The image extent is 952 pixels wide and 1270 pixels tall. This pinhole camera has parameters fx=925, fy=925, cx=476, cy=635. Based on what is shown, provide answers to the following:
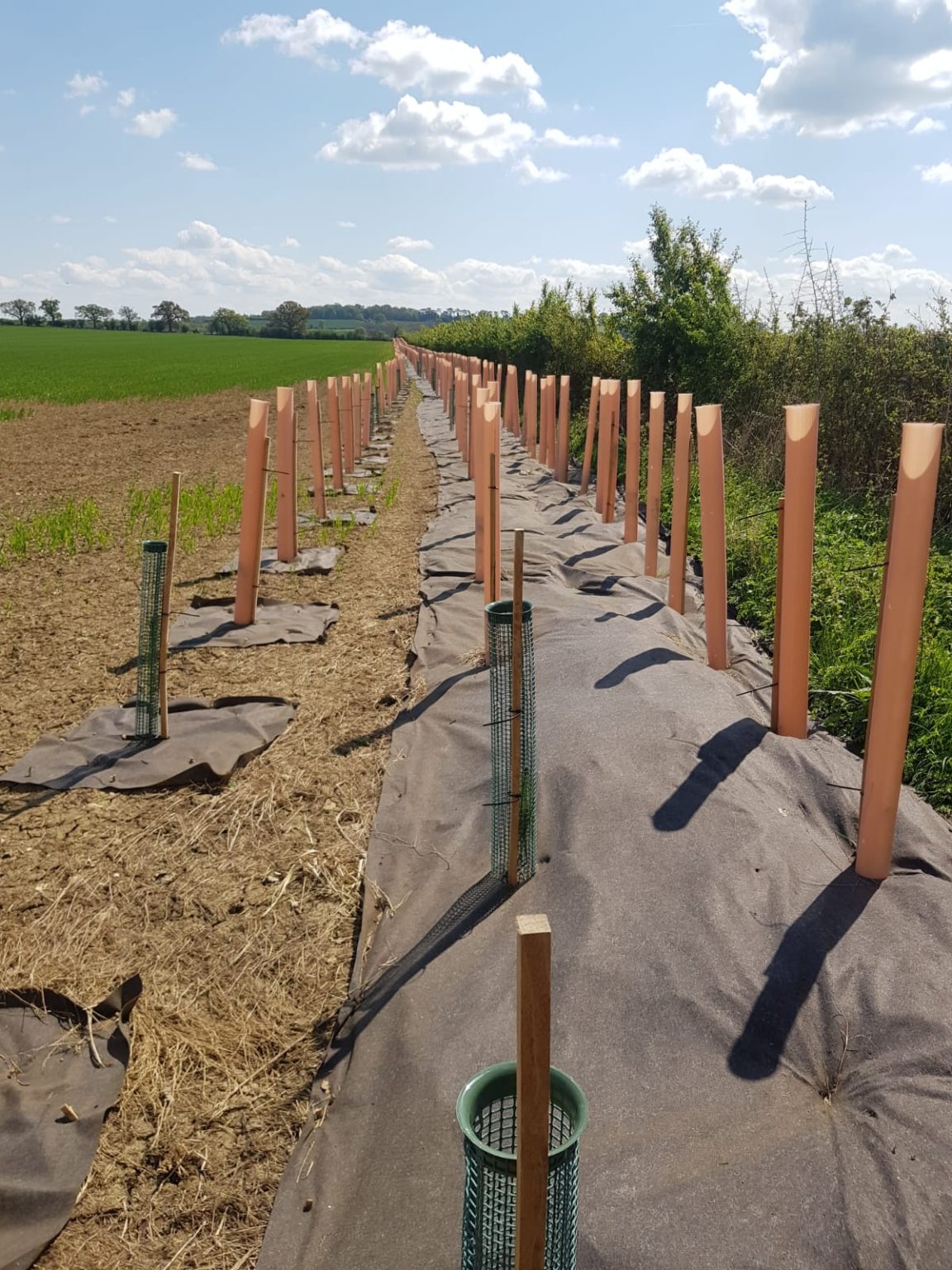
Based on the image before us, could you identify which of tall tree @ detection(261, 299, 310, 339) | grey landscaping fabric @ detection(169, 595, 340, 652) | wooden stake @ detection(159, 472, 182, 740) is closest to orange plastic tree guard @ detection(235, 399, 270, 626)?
grey landscaping fabric @ detection(169, 595, 340, 652)

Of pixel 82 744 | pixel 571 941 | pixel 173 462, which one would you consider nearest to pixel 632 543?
pixel 82 744

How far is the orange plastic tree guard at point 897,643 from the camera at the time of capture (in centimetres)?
283

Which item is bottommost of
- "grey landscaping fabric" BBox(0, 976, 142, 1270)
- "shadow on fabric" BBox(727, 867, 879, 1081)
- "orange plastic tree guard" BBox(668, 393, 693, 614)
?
"grey landscaping fabric" BBox(0, 976, 142, 1270)

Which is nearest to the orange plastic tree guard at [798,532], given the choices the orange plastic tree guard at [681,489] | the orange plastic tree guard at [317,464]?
the orange plastic tree guard at [681,489]

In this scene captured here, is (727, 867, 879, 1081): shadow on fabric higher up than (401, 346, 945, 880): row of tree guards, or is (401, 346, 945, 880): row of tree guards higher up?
(401, 346, 945, 880): row of tree guards

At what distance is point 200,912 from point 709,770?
1.96 meters

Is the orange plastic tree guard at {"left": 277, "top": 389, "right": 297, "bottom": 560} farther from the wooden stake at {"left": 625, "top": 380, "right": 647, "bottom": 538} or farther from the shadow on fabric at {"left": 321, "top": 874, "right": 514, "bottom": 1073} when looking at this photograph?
the shadow on fabric at {"left": 321, "top": 874, "right": 514, "bottom": 1073}

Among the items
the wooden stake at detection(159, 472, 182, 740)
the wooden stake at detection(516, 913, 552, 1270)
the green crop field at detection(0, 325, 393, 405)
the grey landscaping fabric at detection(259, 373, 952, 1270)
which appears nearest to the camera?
the wooden stake at detection(516, 913, 552, 1270)

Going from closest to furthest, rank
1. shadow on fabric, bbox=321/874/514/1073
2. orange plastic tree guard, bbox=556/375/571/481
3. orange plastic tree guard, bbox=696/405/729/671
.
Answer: shadow on fabric, bbox=321/874/514/1073, orange plastic tree guard, bbox=696/405/729/671, orange plastic tree guard, bbox=556/375/571/481

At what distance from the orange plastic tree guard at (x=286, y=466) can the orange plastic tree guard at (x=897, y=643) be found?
5.09 meters

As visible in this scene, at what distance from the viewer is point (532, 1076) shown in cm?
121

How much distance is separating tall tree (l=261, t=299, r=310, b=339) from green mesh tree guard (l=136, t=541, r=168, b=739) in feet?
394

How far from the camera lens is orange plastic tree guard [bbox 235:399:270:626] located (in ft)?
20.0

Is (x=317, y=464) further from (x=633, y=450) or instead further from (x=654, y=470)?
(x=654, y=470)
